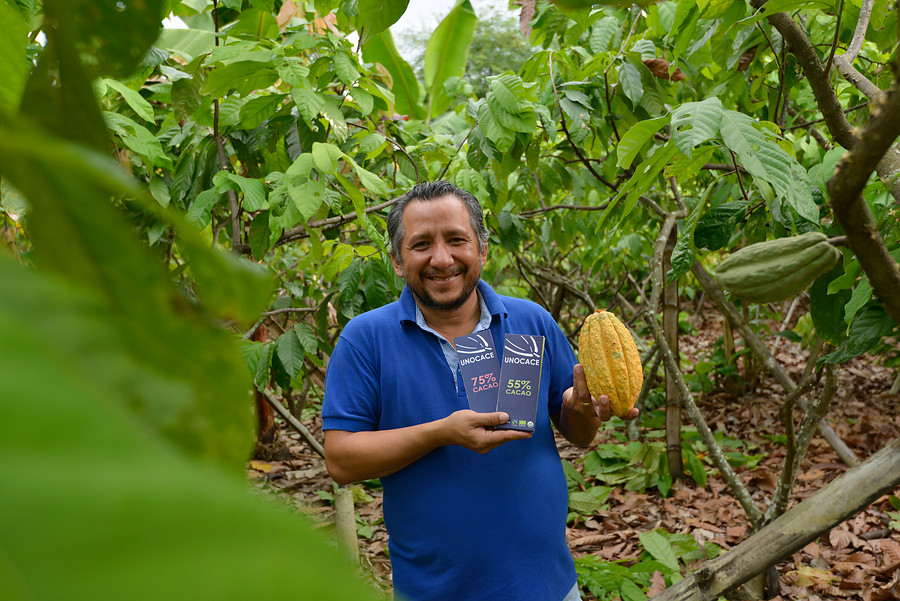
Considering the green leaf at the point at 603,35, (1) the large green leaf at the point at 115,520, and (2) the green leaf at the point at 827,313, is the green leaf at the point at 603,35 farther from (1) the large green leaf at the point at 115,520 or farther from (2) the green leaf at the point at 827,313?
(1) the large green leaf at the point at 115,520

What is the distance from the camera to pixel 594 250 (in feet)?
Answer: 11.2

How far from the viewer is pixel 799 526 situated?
1669mm

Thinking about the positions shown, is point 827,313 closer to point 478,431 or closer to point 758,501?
point 478,431

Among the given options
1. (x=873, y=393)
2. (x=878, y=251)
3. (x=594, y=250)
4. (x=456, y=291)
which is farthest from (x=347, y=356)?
(x=873, y=393)

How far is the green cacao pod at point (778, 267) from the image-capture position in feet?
1.90

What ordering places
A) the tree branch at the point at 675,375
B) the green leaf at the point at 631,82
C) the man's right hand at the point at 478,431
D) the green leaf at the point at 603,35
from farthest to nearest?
the green leaf at the point at 603,35 → the tree branch at the point at 675,375 → the green leaf at the point at 631,82 → the man's right hand at the point at 478,431

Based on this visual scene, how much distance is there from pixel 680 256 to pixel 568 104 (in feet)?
2.77

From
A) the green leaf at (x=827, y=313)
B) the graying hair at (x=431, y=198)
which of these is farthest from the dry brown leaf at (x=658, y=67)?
the green leaf at (x=827, y=313)

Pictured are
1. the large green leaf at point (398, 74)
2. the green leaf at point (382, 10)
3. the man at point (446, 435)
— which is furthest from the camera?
the large green leaf at point (398, 74)

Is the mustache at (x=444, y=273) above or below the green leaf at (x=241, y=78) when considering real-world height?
below

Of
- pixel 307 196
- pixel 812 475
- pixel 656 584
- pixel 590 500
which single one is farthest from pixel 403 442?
pixel 812 475

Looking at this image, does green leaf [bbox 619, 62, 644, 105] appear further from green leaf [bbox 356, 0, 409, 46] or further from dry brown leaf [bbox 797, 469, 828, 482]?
dry brown leaf [bbox 797, 469, 828, 482]

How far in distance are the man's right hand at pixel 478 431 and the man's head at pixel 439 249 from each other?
1.27 feet

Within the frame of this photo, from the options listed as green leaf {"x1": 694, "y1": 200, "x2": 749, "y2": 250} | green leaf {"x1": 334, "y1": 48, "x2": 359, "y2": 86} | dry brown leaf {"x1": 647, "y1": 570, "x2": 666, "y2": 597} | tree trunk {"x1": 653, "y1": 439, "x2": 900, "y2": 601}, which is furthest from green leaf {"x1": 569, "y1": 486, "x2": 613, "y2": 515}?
green leaf {"x1": 334, "y1": 48, "x2": 359, "y2": 86}
